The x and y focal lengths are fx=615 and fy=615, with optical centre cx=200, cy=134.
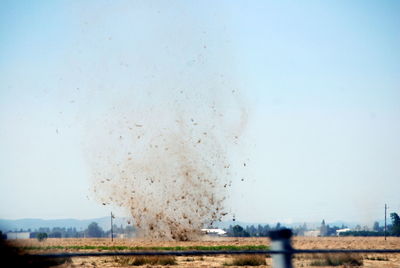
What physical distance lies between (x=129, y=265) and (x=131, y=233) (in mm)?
71343

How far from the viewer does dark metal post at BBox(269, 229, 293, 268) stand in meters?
6.20

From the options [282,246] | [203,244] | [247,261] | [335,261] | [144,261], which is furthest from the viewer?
[203,244]

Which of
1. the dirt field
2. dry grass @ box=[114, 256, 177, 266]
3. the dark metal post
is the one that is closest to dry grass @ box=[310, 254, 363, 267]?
the dirt field

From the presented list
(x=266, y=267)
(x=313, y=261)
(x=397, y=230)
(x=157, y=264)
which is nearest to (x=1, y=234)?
(x=313, y=261)

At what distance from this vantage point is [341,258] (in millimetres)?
26938

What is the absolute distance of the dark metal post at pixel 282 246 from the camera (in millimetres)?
6199

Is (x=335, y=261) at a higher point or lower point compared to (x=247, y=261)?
higher

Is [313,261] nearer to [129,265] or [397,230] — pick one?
[129,265]

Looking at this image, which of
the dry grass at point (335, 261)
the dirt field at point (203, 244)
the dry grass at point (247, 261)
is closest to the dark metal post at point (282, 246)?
→ the dirt field at point (203, 244)

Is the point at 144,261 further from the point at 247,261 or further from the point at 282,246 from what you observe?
the point at 282,246

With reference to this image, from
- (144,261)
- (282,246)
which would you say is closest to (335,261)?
(144,261)

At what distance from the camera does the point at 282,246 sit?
6.26 m

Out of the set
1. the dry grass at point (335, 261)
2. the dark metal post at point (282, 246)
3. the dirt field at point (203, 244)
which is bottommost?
the dirt field at point (203, 244)

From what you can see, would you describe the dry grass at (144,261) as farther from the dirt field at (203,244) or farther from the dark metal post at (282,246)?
the dark metal post at (282,246)
